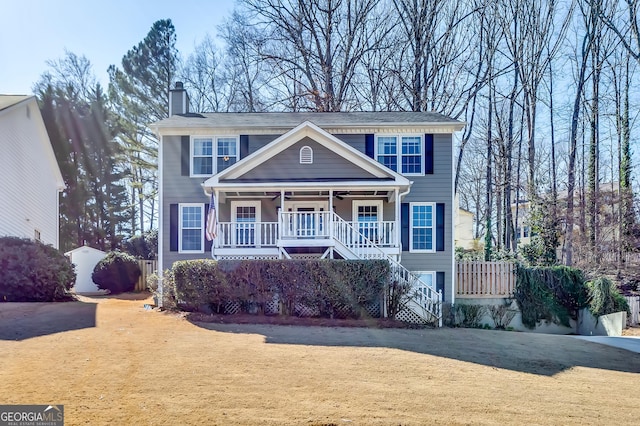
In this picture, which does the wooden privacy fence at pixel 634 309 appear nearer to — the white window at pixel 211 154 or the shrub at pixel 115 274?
the white window at pixel 211 154

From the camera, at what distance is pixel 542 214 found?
65.9ft

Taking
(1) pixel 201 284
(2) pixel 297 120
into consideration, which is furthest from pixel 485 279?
(1) pixel 201 284

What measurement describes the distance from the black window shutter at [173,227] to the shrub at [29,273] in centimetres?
346

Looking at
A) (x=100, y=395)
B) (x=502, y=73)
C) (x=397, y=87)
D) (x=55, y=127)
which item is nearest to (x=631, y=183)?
(x=502, y=73)

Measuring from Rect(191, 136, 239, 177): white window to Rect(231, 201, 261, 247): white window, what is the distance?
1.50 metres

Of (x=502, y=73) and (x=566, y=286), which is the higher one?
(x=502, y=73)

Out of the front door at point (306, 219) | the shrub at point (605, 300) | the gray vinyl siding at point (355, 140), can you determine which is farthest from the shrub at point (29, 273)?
the shrub at point (605, 300)

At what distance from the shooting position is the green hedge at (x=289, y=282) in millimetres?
12281

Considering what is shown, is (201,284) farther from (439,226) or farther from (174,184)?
(439,226)

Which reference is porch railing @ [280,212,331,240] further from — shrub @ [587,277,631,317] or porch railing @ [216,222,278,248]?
shrub @ [587,277,631,317]

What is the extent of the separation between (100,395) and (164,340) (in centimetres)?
346

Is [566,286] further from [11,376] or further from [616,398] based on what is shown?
[11,376]

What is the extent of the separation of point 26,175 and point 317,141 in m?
12.4

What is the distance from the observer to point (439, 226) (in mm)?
16047
